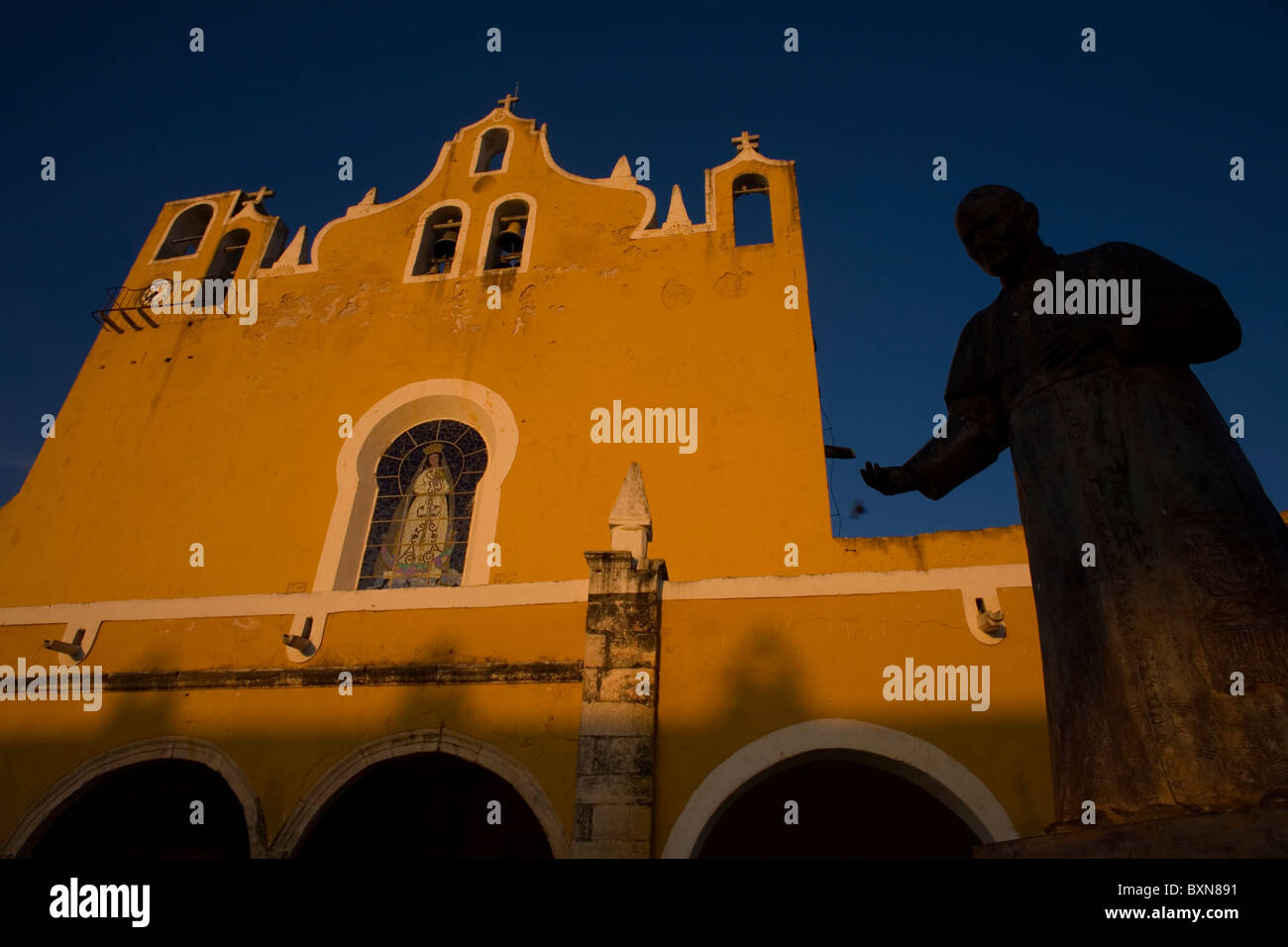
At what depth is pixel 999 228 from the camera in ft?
8.63

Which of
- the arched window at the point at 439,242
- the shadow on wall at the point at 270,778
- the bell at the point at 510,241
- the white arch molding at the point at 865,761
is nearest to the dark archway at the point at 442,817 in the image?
the shadow on wall at the point at 270,778

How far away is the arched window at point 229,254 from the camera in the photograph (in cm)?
1289

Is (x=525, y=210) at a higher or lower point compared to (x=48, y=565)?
higher

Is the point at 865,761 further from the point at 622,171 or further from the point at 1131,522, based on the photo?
the point at 622,171

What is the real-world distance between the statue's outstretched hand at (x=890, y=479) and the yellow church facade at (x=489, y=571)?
368 cm

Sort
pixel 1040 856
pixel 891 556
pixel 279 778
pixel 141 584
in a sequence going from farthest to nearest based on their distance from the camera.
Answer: pixel 141 584 < pixel 891 556 < pixel 279 778 < pixel 1040 856

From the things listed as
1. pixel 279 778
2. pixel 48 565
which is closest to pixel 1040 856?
pixel 279 778

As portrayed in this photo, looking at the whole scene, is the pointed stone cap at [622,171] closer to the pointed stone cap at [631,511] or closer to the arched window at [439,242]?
the arched window at [439,242]

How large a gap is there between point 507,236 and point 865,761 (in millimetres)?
9026

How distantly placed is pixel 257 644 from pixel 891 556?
5.77 meters

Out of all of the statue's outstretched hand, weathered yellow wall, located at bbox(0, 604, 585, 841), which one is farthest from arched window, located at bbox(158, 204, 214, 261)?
the statue's outstretched hand

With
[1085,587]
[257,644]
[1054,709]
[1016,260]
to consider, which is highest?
[1016,260]

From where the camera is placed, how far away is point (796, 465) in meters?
8.90
